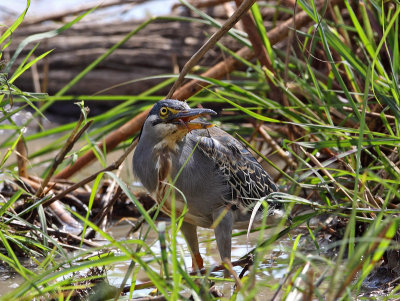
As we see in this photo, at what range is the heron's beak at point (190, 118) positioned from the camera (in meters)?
3.48

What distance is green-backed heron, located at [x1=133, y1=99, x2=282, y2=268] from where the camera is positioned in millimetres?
3629

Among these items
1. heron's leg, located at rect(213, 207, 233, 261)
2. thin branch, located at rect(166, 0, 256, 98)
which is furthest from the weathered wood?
heron's leg, located at rect(213, 207, 233, 261)

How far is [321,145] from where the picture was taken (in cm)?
367

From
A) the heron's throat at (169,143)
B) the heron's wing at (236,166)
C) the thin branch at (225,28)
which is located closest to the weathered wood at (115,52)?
the heron's wing at (236,166)

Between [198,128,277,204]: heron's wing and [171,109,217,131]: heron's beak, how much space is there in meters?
0.12

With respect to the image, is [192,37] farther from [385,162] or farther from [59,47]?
[385,162]

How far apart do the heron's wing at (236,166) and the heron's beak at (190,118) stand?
12cm

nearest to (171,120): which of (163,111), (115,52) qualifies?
(163,111)

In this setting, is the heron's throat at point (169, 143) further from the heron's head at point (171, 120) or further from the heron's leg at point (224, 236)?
the heron's leg at point (224, 236)

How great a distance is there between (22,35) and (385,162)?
19.9 ft

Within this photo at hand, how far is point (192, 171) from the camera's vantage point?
3.67 meters

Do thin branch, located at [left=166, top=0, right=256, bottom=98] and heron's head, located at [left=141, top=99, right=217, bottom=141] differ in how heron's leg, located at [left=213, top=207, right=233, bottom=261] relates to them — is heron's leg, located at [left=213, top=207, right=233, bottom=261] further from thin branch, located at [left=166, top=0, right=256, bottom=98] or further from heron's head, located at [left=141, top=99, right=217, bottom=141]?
thin branch, located at [left=166, top=0, right=256, bottom=98]

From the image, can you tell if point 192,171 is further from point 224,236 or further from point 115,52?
point 115,52

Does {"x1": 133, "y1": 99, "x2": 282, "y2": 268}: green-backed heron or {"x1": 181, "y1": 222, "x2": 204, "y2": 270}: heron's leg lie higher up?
{"x1": 133, "y1": 99, "x2": 282, "y2": 268}: green-backed heron
